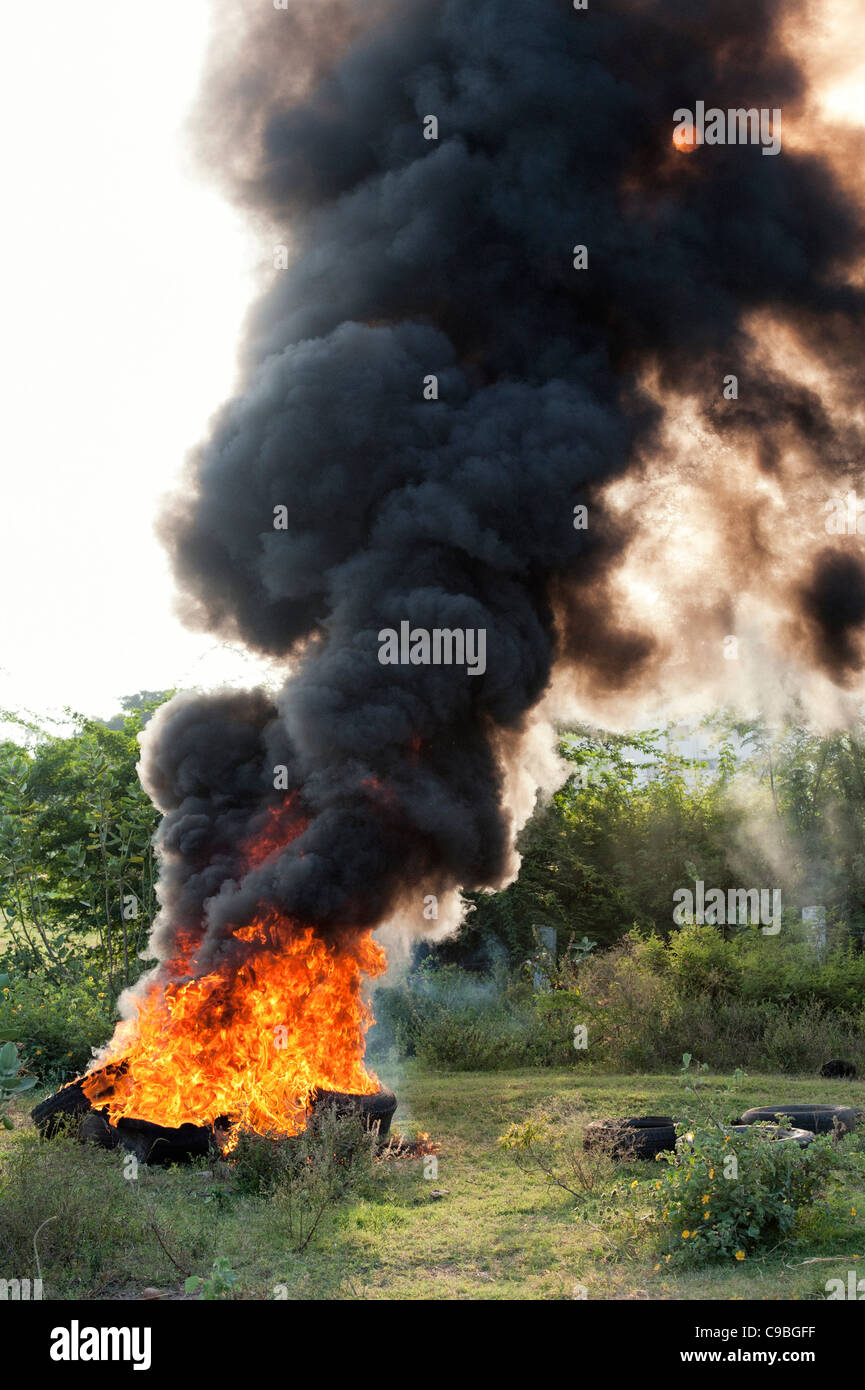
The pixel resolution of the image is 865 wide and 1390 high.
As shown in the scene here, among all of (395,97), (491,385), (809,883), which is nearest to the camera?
(491,385)

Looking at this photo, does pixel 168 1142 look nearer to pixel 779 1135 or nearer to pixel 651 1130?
pixel 651 1130

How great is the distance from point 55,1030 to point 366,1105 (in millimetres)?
5912

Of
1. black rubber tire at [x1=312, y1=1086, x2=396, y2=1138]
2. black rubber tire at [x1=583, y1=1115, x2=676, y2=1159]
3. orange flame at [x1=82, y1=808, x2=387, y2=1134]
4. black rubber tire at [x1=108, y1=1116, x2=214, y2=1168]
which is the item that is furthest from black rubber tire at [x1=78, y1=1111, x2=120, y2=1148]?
black rubber tire at [x1=583, y1=1115, x2=676, y2=1159]

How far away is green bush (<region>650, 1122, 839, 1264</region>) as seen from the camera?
712cm

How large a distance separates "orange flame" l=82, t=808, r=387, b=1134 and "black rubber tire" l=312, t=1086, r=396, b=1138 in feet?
0.45

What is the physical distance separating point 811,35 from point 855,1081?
15.2 meters

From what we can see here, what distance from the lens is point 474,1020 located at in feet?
59.0

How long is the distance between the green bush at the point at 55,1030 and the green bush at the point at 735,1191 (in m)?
9.24

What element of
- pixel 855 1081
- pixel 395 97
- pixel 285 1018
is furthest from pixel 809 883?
pixel 395 97

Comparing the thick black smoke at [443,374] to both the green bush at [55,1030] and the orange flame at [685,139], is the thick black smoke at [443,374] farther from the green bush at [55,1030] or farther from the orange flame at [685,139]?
the green bush at [55,1030]

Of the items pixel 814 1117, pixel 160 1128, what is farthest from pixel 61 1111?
pixel 814 1117

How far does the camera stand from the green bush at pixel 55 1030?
46.6 feet

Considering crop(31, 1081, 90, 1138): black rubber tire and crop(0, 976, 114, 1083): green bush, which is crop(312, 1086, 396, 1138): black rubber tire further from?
crop(0, 976, 114, 1083): green bush

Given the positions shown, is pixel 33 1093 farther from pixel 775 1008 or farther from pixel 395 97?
pixel 395 97
